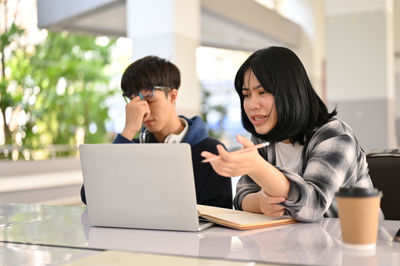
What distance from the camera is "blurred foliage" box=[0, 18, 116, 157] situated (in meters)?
6.15

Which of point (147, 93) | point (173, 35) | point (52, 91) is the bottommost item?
point (147, 93)

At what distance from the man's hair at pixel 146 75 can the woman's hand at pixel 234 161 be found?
1056mm

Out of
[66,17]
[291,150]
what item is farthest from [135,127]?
[66,17]

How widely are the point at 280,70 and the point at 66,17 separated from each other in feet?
17.8

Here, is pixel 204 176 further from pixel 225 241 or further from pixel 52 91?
pixel 52 91

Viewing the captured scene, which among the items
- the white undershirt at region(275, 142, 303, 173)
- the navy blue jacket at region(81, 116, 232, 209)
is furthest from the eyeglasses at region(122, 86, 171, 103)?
the white undershirt at region(275, 142, 303, 173)

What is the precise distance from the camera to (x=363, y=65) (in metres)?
5.74

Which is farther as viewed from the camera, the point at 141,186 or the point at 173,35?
the point at 173,35

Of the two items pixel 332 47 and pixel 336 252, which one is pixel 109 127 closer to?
pixel 332 47

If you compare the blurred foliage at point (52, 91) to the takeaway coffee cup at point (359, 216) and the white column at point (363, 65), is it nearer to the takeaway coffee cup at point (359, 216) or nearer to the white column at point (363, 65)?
the white column at point (363, 65)

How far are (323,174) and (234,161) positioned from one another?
0.37 meters

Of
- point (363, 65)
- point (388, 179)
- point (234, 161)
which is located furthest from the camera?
point (363, 65)

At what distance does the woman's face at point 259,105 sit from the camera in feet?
4.59

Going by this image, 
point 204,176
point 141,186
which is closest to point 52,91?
point 204,176
